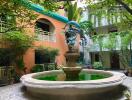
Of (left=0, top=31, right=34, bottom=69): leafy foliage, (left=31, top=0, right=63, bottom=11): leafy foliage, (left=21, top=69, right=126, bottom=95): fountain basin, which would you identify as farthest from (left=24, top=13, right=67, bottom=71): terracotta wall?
(left=21, top=69, right=126, bottom=95): fountain basin

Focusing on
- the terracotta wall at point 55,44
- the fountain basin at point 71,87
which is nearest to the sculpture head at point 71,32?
the fountain basin at point 71,87

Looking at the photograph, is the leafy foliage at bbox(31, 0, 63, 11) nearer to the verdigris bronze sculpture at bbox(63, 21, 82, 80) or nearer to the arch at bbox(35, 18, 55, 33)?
the verdigris bronze sculpture at bbox(63, 21, 82, 80)

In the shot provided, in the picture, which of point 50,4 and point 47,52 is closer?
point 50,4

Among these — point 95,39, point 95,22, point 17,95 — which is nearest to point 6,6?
point 17,95

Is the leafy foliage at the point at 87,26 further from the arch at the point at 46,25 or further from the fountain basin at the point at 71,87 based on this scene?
the fountain basin at the point at 71,87

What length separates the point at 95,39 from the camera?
Result: 2700cm

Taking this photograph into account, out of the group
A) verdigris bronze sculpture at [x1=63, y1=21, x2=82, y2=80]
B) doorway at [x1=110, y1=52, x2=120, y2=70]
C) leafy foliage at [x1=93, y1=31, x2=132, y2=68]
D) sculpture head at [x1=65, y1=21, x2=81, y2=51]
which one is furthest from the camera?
doorway at [x1=110, y1=52, x2=120, y2=70]

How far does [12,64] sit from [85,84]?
11.3m

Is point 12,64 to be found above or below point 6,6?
below

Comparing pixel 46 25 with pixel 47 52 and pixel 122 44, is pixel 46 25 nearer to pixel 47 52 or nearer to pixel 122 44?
pixel 47 52

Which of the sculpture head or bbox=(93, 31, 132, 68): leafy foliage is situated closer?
the sculpture head

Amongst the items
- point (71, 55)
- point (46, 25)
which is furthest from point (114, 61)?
point (71, 55)

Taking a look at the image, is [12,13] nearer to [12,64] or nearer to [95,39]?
[12,64]

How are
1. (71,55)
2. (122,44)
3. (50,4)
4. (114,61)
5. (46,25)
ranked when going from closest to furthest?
(50,4) < (71,55) < (122,44) < (46,25) < (114,61)
